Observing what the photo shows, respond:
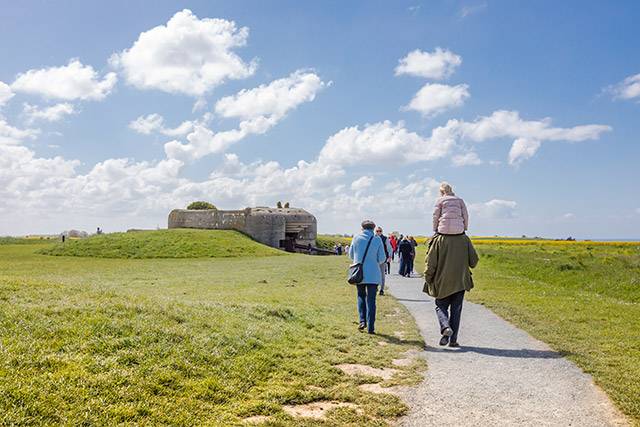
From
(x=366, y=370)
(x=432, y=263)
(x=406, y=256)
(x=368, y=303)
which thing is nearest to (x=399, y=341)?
(x=368, y=303)

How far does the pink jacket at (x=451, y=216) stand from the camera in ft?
29.0

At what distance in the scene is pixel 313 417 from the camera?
538 cm

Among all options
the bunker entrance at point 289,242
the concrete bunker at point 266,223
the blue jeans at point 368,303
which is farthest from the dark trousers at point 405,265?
the bunker entrance at point 289,242

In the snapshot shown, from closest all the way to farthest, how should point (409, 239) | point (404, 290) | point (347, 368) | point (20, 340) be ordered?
point (20, 340) < point (347, 368) < point (404, 290) < point (409, 239)

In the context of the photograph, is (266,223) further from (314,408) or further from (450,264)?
(314,408)

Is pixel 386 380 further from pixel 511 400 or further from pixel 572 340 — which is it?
pixel 572 340

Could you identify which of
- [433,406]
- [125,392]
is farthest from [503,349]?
[125,392]

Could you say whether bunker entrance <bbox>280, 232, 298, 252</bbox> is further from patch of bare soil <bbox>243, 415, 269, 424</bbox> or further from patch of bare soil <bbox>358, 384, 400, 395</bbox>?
patch of bare soil <bbox>243, 415, 269, 424</bbox>

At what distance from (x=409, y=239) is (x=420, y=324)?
44.5 feet

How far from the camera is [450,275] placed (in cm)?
877

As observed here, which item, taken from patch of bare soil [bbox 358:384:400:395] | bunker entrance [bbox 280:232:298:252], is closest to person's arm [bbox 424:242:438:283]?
patch of bare soil [bbox 358:384:400:395]

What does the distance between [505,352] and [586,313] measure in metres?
5.04

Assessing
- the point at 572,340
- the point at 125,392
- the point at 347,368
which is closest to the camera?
the point at 125,392

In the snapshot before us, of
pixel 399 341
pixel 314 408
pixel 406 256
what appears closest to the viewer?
pixel 314 408
